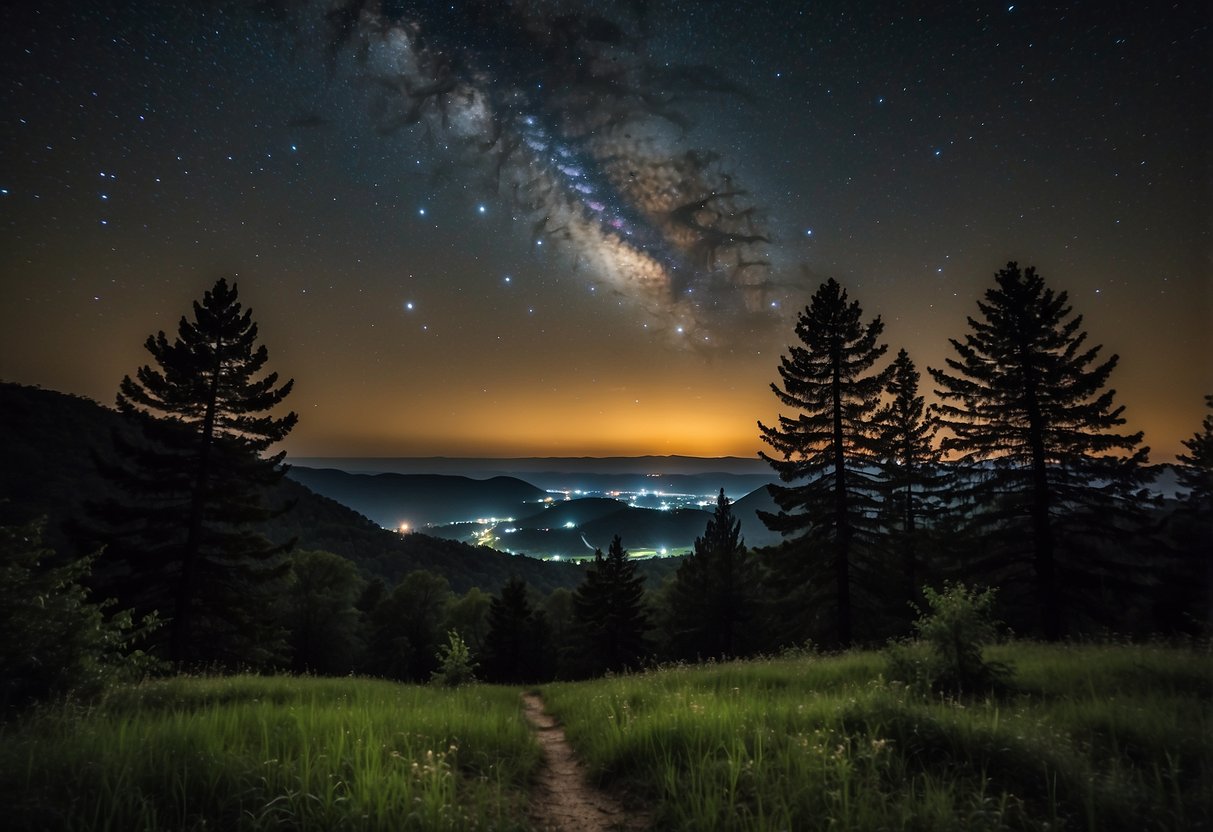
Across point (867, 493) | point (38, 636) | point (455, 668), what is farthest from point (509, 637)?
point (38, 636)

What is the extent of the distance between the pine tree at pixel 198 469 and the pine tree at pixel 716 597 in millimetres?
28601

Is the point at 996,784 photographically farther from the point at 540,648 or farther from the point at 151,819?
the point at 540,648

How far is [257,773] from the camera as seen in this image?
3.20 metres

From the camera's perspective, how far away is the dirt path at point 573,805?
3582 millimetres

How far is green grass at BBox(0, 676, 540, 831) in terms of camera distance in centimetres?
275

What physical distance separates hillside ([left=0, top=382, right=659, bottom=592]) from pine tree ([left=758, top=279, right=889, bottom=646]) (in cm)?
1956

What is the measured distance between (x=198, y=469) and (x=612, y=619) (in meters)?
27.4

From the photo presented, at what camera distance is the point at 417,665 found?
1766 inches

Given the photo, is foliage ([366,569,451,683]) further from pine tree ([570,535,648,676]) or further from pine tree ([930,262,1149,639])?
pine tree ([930,262,1149,639])

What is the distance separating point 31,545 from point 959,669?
44.7 feet

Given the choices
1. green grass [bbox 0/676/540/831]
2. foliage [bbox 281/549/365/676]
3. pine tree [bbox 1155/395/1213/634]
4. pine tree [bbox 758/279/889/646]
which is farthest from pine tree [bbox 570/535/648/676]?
green grass [bbox 0/676/540/831]

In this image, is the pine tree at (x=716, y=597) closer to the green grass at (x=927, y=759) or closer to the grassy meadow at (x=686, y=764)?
the green grass at (x=927, y=759)

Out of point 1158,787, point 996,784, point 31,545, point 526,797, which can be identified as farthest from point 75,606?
point 1158,787

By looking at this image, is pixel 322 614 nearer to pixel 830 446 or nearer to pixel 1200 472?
pixel 830 446
